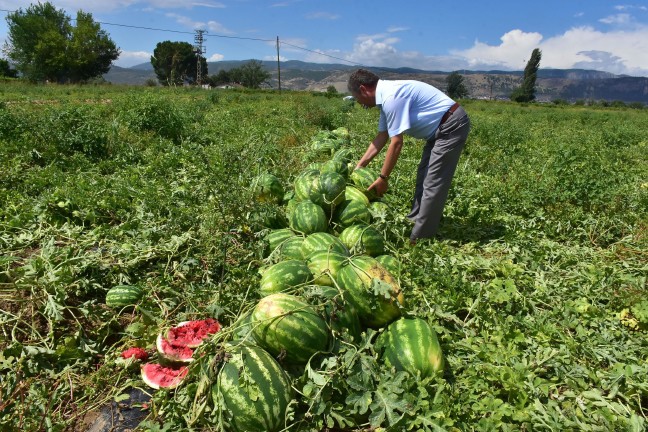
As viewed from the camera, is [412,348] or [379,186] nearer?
[412,348]

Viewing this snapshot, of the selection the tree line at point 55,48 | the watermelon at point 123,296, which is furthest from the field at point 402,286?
the tree line at point 55,48

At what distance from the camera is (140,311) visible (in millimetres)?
2887

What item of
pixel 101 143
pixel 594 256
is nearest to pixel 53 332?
pixel 594 256

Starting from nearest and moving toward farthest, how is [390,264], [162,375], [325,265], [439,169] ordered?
[162,375], [325,265], [390,264], [439,169]

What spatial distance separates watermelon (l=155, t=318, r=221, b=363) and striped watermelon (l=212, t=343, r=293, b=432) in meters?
0.43

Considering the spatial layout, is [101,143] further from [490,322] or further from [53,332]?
[490,322]

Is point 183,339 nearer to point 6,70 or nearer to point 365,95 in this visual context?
point 365,95

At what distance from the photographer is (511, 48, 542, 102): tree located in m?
76.4

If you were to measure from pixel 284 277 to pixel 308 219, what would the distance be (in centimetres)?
111

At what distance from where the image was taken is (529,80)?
8006cm

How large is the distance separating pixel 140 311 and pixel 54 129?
6.01m

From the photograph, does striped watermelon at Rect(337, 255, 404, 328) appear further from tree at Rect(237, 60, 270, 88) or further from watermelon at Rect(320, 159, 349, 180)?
tree at Rect(237, 60, 270, 88)

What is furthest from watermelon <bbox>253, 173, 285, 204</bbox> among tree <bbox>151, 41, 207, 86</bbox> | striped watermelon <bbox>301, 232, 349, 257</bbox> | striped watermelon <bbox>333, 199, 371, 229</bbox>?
tree <bbox>151, 41, 207, 86</bbox>

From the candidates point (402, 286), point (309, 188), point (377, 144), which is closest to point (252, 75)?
point (377, 144)
